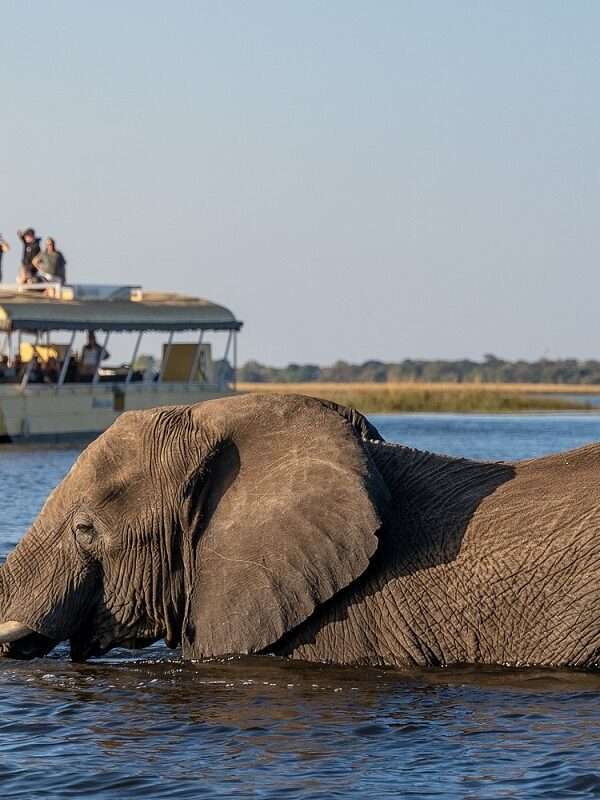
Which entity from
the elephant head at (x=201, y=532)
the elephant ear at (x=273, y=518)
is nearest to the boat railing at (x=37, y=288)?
the elephant head at (x=201, y=532)

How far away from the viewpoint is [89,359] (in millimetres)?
33125

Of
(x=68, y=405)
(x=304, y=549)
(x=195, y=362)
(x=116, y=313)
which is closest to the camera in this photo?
(x=304, y=549)

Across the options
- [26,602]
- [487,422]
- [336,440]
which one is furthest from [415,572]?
[487,422]

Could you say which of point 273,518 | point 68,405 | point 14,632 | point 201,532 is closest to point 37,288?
point 68,405

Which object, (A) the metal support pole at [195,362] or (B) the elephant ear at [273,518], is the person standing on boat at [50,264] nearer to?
(A) the metal support pole at [195,362]

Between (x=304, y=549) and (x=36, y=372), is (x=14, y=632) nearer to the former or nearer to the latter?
(x=304, y=549)

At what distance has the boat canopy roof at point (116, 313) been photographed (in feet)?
102

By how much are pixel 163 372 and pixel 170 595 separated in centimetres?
2759

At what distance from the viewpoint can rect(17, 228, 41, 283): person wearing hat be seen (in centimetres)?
3412

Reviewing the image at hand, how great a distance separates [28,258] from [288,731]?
2944cm

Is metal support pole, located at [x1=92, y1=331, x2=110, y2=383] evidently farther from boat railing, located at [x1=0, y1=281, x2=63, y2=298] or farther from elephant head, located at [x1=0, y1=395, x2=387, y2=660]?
elephant head, located at [x1=0, y1=395, x2=387, y2=660]

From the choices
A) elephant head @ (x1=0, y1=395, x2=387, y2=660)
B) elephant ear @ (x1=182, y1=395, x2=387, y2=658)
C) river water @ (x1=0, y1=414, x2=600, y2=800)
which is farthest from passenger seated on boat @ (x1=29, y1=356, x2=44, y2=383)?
elephant ear @ (x1=182, y1=395, x2=387, y2=658)

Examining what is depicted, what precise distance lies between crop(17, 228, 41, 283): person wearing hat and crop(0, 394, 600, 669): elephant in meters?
27.5

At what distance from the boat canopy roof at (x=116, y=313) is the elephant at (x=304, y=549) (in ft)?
78.9
